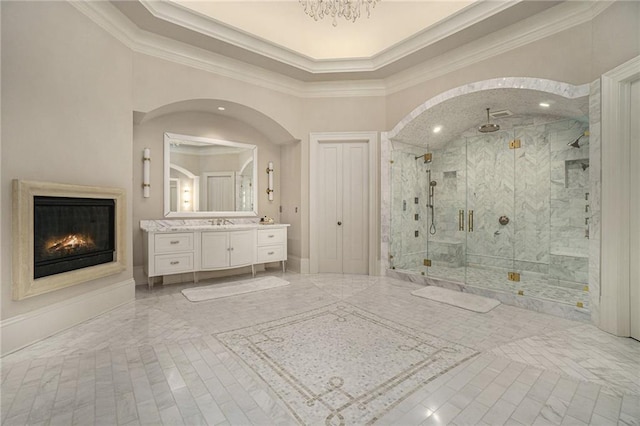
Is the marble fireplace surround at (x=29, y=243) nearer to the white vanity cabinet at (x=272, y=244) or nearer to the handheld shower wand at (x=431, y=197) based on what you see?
the white vanity cabinet at (x=272, y=244)

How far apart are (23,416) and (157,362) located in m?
0.68

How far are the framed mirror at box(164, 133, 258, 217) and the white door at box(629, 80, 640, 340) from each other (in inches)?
185

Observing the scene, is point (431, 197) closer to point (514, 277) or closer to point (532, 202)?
point (532, 202)

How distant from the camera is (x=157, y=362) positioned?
2.09 metres

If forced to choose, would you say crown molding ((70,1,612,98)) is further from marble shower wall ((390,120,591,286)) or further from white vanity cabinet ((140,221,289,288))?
white vanity cabinet ((140,221,289,288))

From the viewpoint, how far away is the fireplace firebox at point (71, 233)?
→ 251 cm

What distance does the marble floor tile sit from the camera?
1570 mm

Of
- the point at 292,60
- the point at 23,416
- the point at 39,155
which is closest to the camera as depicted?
the point at 23,416

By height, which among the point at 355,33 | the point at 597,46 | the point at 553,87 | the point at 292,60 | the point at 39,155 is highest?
the point at 355,33

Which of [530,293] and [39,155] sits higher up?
[39,155]

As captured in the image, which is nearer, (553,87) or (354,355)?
(354,355)

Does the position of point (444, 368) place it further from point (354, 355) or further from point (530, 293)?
point (530, 293)

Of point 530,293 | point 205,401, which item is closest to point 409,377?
point 205,401

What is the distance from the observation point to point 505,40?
347 cm
